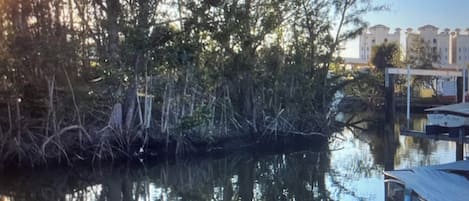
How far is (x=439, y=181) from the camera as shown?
620cm

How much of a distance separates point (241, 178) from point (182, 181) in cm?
113

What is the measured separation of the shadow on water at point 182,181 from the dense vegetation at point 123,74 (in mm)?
815

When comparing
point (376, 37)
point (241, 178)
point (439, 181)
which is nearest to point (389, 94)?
point (241, 178)

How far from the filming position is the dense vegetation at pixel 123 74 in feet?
42.8

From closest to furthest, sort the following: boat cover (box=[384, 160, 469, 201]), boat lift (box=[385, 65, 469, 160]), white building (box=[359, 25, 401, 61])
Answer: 1. boat cover (box=[384, 160, 469, 201])
2. boat lift (box=[385, 65, 469, 160])
3. white building (box=[359, 25, 401, 61])

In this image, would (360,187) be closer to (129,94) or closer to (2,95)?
(129,94)

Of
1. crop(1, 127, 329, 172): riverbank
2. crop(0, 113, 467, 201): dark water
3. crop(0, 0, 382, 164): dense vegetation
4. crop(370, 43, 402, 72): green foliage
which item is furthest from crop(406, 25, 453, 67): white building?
crop(0, 113, 467, 201): dark water

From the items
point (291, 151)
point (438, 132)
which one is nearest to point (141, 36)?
point (291, 151)

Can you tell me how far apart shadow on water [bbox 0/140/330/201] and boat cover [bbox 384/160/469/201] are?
12.7 ft

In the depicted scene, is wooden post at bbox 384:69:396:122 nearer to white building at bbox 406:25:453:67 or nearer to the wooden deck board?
the wooden deck board

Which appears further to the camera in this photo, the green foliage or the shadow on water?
the green foliage

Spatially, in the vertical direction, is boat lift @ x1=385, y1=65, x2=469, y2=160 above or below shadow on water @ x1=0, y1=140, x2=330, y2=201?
above

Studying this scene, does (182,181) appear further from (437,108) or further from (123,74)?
(437,108)

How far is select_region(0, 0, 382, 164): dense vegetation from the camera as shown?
13039 millimetres
